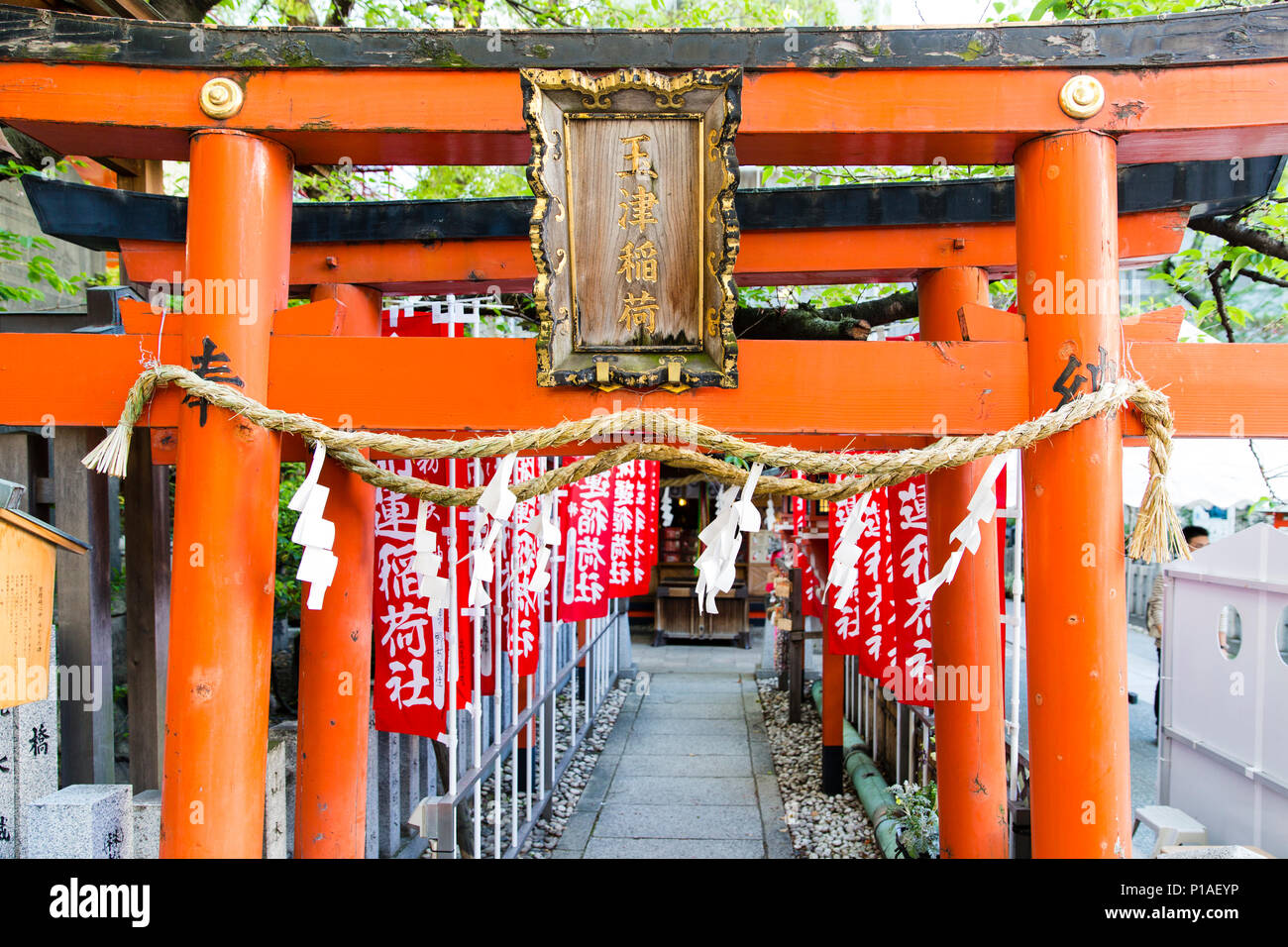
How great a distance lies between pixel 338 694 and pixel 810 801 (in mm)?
5085

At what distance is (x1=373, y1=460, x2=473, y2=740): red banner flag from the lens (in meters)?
3.74

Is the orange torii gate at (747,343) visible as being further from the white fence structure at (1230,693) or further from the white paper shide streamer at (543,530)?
the white fence structure at (1230,693)

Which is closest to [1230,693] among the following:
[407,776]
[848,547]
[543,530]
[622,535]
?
[848,547]

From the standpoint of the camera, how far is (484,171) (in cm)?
891

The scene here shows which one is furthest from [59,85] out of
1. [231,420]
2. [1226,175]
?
[1226,175]

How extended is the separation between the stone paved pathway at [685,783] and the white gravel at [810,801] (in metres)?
0.12

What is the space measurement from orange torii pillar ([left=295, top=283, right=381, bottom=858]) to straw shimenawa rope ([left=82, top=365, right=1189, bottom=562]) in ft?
2.54

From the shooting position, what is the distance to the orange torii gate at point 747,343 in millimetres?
2230

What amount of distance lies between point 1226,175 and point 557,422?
2629mm

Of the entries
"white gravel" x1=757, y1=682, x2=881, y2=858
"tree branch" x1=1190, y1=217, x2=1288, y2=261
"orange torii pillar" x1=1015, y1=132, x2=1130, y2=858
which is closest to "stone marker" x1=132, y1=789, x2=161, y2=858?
"orange torii pillar" x1=1015, y1=132, x2=1130, y2=858

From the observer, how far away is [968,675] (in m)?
3.23

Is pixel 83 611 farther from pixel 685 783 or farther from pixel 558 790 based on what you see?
pixel 685 783

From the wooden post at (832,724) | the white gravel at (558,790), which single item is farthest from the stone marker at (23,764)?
the wooden post at (832,724)

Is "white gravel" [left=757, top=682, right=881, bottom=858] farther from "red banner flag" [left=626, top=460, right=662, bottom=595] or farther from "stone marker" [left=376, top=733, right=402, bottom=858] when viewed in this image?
"stone marker" [left=376, top=733, right=402, bottom=858]
